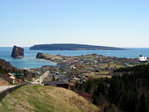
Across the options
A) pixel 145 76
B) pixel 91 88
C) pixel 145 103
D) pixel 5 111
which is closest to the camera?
pixel 5 111

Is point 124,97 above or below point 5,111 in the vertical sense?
below

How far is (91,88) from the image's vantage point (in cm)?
5872

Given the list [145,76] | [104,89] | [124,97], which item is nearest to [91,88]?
[104,89]

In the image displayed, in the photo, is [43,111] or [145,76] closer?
[43,111]

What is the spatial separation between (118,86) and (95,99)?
13372mm

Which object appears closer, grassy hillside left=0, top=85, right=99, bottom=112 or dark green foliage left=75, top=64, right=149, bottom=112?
grassy hillside left=0, top=85, right=99, bottom=112

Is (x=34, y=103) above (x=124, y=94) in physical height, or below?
above

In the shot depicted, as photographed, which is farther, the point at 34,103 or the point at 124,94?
the point at 124,94

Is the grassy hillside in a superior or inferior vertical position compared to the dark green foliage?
superior

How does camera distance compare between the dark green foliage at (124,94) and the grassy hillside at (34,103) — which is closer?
the grassy hillside at (34,103)

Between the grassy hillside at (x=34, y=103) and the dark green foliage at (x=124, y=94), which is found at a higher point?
the grassy hillside at (x=34, y=103)

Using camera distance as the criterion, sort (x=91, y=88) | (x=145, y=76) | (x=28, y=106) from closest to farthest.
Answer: (x=28, y=106)
(x=91, y=88)
(x=145, y=76)

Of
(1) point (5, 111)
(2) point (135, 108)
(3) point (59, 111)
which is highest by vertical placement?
(1) point (5, 111)

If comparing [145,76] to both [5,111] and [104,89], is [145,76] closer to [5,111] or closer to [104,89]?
[104,89]
